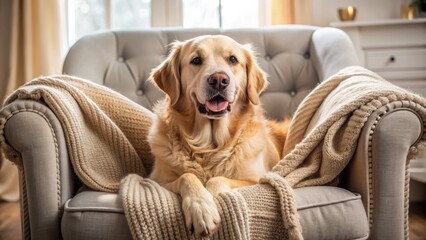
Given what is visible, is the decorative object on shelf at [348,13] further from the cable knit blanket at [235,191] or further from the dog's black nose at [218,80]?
the dog's black nose at [218,80]

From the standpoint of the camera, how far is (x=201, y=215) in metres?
1.39

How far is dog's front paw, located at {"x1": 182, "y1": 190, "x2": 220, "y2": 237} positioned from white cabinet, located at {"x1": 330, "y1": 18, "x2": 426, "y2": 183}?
186 cm

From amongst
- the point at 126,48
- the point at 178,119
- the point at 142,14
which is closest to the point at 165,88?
the point at 178,119

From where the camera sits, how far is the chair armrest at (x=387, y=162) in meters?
1.56

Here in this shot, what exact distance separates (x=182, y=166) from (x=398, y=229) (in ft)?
2.27

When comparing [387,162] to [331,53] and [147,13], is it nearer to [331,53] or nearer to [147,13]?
[331,53]

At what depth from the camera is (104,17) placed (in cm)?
333

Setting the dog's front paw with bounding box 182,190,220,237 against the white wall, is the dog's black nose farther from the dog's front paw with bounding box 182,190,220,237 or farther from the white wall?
the white wall

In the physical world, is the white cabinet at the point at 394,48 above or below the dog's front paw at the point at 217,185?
above

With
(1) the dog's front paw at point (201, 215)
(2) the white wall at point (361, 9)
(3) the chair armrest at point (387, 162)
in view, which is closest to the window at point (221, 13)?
(2) the white wall at point (361, 9)

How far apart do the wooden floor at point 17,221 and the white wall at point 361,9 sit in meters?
1.11

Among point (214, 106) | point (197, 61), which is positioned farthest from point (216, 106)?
point (197, 61)

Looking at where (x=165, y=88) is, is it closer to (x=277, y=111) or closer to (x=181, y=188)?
(x=181, y=188)

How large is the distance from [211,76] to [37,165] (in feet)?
1.91
